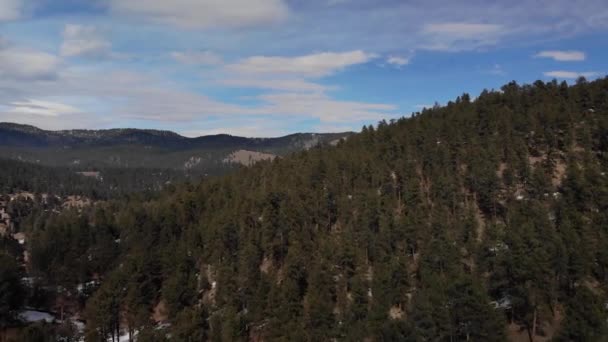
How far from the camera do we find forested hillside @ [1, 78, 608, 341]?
4725cm

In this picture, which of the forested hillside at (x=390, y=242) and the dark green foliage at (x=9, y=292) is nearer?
the forested hillside at (x=390, y=242)

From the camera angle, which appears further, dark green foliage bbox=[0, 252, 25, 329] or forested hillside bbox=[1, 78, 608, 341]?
dark green foliage bbox=[0, 252, 25, 329]

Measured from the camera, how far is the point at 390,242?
68.9m

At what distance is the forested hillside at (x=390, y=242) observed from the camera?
155 ft

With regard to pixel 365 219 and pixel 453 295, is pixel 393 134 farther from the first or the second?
pixel 453 295

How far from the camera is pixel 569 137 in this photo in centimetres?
9169

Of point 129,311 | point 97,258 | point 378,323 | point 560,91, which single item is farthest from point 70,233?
point 560,91

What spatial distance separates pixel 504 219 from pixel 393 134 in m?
41.2

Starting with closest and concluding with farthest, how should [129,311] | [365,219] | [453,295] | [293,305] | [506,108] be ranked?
[453,295]
[293,305]
[129,311]
[365,219]
[506,108]

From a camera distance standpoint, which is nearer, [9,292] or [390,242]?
[9,292]

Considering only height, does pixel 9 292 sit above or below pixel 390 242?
below

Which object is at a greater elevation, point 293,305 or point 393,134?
point 393,134

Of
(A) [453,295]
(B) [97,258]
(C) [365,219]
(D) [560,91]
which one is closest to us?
(A) [453,295]

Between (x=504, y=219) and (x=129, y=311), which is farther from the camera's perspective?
(x=504, y=219)
